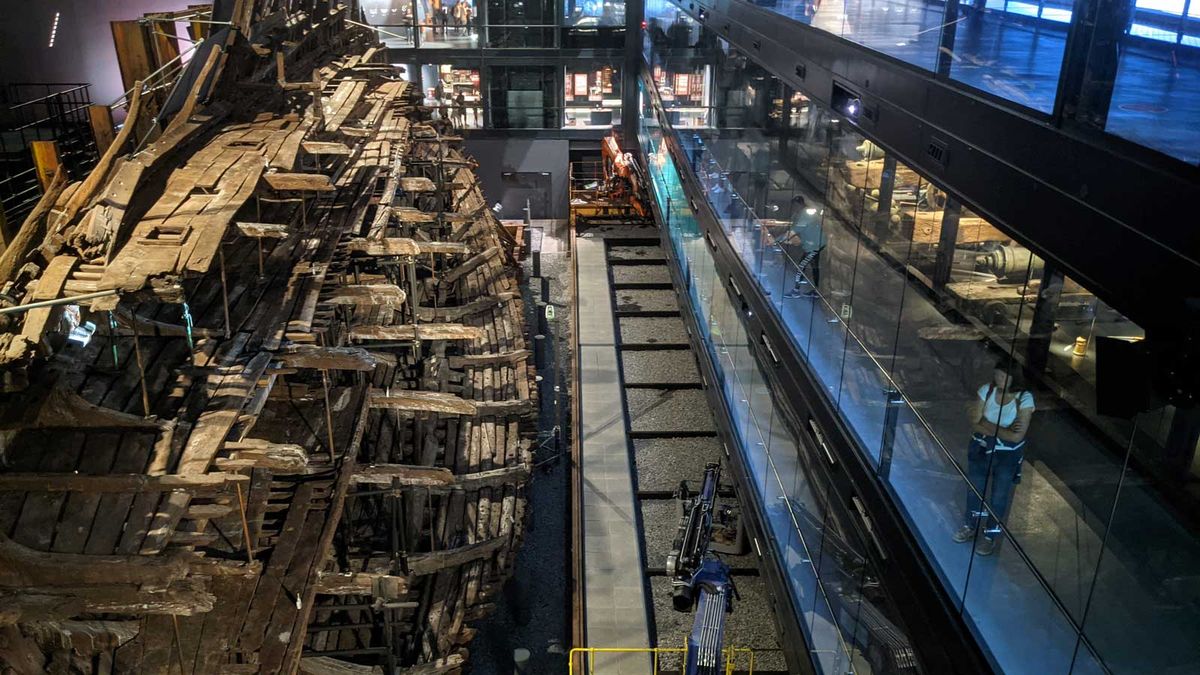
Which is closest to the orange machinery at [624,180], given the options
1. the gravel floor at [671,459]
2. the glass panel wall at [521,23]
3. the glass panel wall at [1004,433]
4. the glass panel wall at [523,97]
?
the glass panel wall at [523,97]

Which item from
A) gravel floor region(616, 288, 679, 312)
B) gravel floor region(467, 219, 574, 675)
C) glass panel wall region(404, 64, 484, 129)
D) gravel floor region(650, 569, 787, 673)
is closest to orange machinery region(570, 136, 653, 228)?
glass panel wall region(404, 64, 484, 129)

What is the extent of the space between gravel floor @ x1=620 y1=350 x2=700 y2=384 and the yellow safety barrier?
726 centimetres

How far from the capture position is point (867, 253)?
26.3 feet

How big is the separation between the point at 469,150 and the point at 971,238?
24.2 metres

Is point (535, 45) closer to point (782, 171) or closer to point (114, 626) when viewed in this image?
point (782, 171)

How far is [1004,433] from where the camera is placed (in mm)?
5535

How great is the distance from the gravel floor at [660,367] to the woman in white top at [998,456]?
11764mm

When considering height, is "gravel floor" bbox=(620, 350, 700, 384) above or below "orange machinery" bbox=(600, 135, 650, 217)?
below

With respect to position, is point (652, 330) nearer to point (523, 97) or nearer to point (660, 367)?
point (660, 367)

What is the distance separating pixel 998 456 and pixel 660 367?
506 inches

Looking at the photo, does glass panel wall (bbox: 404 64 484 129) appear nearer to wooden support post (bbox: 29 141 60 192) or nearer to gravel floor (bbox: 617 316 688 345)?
gravel floor (bbox: 617 316 688 345)

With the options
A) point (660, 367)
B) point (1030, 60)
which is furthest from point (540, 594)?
point (1030, 60)

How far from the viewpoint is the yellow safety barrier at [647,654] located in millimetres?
10406

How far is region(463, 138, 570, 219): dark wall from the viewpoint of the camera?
28.8m
